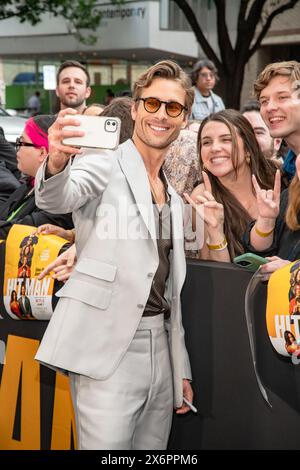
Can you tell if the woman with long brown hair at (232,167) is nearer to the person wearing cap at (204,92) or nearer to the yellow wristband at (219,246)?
the yellow wristband at (219,246)

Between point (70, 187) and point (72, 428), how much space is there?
5.72 feet

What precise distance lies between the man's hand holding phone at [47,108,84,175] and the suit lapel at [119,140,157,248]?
1.45 feet

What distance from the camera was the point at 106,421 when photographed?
3.08 m

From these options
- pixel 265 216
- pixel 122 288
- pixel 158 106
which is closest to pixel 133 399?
pixel 122 288

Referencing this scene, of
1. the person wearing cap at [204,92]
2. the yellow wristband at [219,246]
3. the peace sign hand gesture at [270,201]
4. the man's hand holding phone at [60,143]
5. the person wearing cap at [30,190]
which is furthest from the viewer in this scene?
the person wearing cap at [204,92]

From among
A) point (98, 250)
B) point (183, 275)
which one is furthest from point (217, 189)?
point (98, 250)

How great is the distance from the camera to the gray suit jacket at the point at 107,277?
3.07 meters

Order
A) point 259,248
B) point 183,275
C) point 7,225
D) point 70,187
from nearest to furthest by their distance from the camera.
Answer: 1. point 70,187
2. point 183,275
3. point 259,248
4. point 7,225

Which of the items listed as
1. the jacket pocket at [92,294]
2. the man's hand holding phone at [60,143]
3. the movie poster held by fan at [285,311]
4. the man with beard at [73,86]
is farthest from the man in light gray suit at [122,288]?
the man with beard at [73,86]

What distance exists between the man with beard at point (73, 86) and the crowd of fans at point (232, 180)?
5.58 feet

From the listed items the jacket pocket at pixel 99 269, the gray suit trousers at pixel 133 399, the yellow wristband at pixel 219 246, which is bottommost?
the gray suit trousers at pixel 133 399

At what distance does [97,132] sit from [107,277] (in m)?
0.63

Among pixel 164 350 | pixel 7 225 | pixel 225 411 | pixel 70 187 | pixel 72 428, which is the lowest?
pixel 72 428
